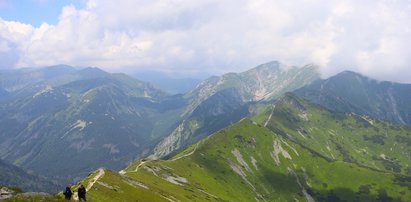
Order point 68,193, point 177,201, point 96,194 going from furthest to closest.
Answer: point 177,201
point 96,194
point 68,193

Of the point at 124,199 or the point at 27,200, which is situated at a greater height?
the point at 27,200

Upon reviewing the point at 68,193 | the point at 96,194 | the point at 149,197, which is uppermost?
the point at 68,193

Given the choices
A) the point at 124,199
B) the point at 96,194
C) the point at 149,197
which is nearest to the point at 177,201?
the point at 149,197

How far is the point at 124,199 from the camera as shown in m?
128

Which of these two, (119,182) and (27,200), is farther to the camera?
(119,182)

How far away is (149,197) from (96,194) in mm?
34719

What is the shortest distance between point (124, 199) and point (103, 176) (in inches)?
1229

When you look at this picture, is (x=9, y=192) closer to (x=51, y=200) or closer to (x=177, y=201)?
(x=51, y=200)

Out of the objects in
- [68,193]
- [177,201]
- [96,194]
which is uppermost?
[68,193]

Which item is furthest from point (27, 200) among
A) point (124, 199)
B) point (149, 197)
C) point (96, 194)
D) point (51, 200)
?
point (149, 197)

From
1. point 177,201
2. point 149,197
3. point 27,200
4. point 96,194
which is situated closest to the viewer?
point 27,200

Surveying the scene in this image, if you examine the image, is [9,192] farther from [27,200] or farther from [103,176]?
[103,176]

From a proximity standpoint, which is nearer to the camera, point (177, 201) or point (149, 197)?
point (149, 197)

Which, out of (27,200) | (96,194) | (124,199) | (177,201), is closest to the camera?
(27,200)
